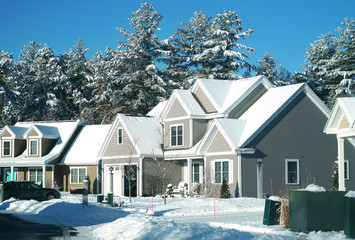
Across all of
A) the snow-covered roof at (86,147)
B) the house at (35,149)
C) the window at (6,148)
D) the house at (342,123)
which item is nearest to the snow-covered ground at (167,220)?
the house at (342,123)

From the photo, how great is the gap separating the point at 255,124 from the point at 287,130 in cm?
229

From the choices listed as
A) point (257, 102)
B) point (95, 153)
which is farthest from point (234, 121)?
point (95, 153)

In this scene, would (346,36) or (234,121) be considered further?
(346,36)

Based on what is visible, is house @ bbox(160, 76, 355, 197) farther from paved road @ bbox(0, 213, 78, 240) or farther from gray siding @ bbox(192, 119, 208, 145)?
paved road @ bbox(0, 213, 78, 240)

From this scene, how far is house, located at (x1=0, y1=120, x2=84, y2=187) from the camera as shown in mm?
49906

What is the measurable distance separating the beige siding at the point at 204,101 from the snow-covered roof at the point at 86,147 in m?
10.3

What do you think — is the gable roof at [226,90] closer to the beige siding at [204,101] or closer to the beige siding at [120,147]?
the beige siding at [204,101]

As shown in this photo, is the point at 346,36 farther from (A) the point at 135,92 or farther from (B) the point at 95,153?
(B) the point at 95,153

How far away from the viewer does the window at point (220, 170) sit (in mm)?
36219

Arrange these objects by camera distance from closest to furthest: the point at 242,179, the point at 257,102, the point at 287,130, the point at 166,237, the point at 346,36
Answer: the point at 166,237 < the point at 242,179 < the point at 287,130 < the point at 257,102 < the point at 346,36

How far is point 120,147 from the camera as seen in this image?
43250mm

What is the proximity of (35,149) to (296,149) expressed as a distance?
81.4 feet

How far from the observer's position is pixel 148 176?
1624 inches

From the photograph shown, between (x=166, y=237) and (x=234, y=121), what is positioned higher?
(x=234, y=121)
